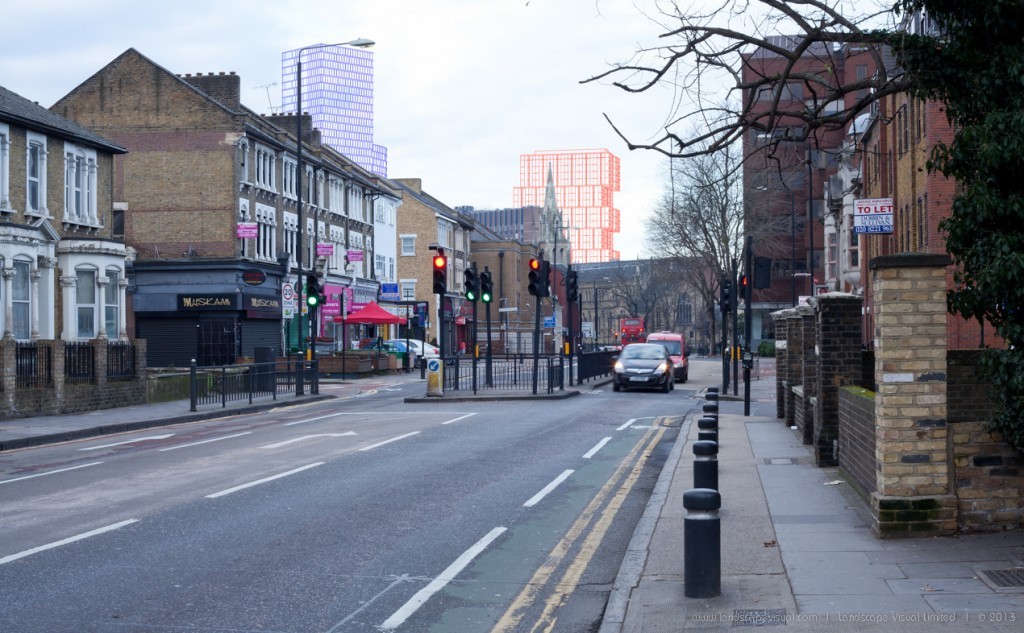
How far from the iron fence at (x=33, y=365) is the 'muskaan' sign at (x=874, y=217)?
17.9 meters

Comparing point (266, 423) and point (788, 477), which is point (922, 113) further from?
point (788, 477)

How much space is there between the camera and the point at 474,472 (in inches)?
595

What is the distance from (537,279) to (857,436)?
71.2 feet

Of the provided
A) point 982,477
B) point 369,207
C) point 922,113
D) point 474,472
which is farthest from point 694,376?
point 982,477

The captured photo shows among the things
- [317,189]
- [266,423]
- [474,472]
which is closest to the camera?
[474,472]

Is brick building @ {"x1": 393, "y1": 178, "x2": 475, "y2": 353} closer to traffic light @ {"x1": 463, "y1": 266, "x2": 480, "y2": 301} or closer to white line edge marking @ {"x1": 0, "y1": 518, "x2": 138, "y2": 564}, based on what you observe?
traffic light @ {"x1": 463, "y1": 266, "x2": 480, "y2": 301}

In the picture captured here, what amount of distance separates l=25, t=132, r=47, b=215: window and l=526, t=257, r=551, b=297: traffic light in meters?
14.2

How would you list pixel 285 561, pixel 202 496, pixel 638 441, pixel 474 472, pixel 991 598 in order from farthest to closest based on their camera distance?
pixel 638 441 < pixel 474 472 < pixel 202 496 < pixel 285 561 < pixel 991 598

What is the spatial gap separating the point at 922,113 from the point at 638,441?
19.9 metres

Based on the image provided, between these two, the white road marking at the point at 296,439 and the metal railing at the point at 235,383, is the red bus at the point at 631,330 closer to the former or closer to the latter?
the metal railing at the point at 235,383

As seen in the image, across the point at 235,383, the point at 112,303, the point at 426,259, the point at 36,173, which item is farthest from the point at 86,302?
the point at 426,259

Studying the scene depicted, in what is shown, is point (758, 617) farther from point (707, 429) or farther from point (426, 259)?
point (426, 259)

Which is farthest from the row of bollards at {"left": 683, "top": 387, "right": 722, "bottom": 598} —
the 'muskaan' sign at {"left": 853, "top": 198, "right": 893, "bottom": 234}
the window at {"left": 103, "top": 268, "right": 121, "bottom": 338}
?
the window at {"left": 103, "top": 268, "right": 121, "bottom": 338}

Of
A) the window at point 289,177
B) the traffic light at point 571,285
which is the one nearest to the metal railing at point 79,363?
the traffic light at point 571,285
